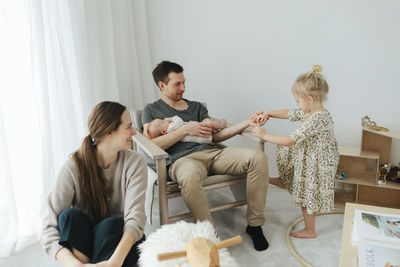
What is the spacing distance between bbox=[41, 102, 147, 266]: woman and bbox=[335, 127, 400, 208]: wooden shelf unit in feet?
5.19

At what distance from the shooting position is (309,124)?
5.92 feet

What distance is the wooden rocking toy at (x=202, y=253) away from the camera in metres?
0.85

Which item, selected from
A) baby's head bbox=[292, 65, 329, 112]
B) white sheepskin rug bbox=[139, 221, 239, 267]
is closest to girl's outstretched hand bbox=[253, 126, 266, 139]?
baby's head bbox=[292, 65, 329, 112]

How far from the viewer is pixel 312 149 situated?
1.88 metres

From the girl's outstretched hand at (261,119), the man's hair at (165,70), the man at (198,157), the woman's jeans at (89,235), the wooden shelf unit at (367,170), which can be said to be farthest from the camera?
the wooden shelf unit at (367,170)

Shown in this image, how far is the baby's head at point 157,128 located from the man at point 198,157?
37 millimetres

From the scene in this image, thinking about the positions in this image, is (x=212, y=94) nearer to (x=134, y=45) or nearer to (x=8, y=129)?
(x=134, y=45)

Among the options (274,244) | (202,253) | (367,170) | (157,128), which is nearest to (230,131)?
(157,128)

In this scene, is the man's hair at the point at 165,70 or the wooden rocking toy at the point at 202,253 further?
the man's hair at the point at 165,70

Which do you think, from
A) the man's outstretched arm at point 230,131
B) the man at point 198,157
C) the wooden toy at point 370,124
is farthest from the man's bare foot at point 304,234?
the wooden toy at point 370,124

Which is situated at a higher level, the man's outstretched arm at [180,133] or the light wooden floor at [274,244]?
the man's outstretched arm at [180,133]

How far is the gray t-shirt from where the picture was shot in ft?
6.98

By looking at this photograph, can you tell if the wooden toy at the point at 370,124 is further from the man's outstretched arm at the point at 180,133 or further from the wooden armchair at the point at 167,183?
the man's outstretched arm at the point at 180,133

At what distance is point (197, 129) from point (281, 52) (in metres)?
1.10
